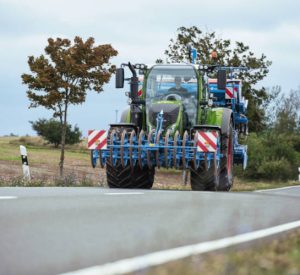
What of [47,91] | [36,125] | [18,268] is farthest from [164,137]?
[36,125]

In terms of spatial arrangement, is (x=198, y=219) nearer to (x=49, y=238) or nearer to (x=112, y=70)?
(x=49, y=238)

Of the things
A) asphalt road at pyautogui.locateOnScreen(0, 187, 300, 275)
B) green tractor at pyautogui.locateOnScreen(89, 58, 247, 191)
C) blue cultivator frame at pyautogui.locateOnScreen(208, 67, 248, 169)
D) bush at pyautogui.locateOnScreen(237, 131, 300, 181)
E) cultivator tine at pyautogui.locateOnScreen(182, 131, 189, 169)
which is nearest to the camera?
asphalt road at pyautogui.locateOnScreen(0, 187, 300, 275)

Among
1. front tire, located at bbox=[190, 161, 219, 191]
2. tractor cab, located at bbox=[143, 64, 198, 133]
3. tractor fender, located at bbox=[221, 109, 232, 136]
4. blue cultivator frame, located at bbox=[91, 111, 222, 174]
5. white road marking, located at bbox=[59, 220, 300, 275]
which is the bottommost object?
white road marking, located at bbox=[59, 220, 300, 275]

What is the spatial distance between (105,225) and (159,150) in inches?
360

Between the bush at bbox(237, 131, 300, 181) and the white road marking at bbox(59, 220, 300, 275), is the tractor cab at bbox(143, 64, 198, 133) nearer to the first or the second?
the white road marking at bbox(59, 220, 300, 275)

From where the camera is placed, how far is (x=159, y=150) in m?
16.0

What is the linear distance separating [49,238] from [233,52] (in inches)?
1406

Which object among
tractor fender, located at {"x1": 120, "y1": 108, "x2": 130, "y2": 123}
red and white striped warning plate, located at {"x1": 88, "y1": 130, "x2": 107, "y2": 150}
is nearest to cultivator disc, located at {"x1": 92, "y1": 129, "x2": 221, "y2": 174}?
red and white striped warning plate, located at {"x1": 88, "y1": 130, "x2": 107, "y2": 150}

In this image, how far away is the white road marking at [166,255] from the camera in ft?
14.4

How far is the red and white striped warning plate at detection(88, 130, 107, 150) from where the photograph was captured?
16.4 m

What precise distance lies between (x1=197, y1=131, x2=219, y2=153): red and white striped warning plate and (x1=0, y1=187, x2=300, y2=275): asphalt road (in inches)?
191

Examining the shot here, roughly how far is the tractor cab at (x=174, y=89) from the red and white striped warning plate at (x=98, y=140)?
3.53 ft

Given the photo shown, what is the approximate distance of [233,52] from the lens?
4078cm

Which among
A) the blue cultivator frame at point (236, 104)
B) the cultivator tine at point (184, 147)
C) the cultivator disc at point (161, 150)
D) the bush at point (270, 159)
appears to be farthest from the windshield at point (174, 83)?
the bush at point (270, 159)
